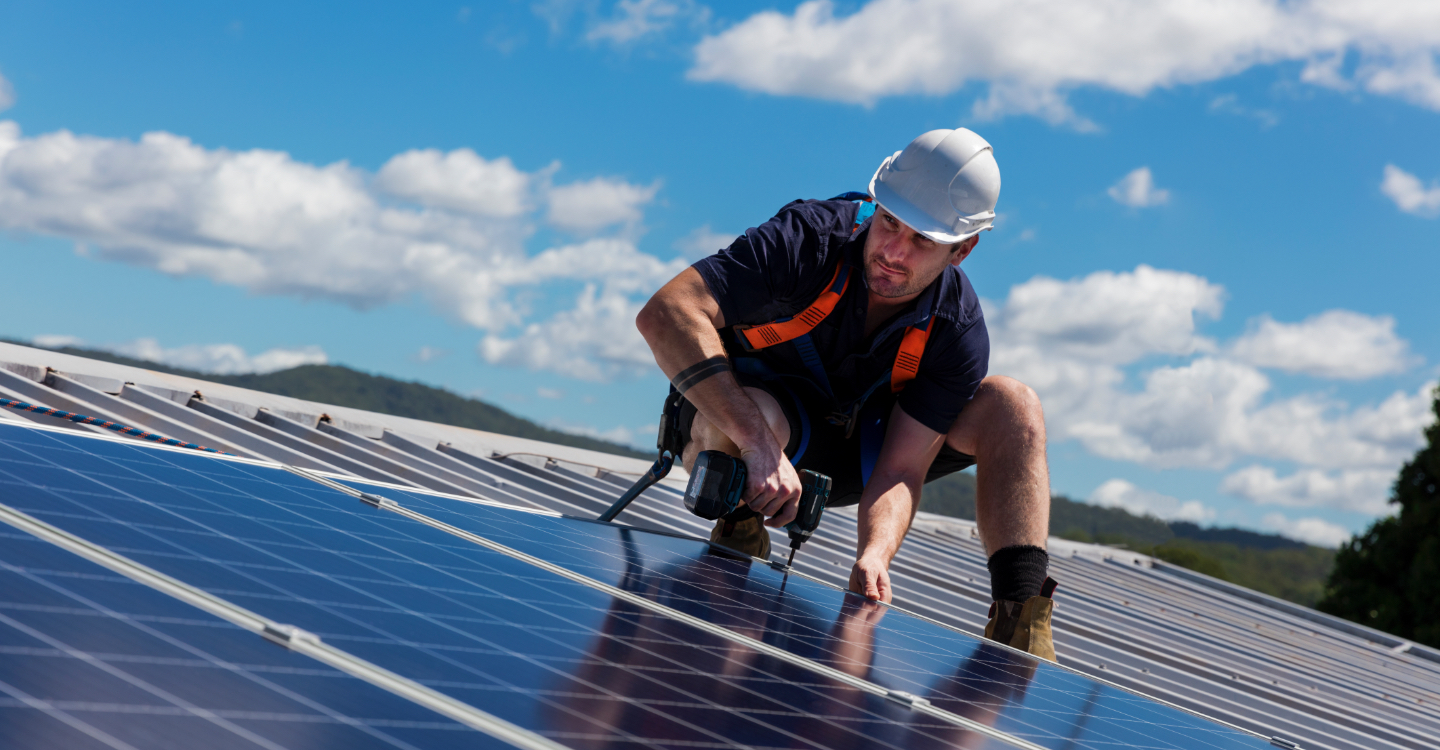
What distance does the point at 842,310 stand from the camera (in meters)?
5.28

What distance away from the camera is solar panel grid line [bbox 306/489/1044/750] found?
105 inches

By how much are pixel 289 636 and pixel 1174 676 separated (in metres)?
5.27

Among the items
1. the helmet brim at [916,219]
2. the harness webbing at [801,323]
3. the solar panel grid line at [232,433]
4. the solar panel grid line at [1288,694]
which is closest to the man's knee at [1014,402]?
the helmet brim at [916,219]

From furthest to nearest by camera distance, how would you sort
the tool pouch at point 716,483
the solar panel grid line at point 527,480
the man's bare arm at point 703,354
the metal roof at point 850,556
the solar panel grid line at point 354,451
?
the solar panel grid line at point 527,480 < the solar panel grid line at point 354,451 < the metal roof at point 850,556 < the man's bare arm at point 703,354 < the tool pouch at point 716,483

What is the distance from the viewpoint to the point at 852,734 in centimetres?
219

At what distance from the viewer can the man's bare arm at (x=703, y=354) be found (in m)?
4.64

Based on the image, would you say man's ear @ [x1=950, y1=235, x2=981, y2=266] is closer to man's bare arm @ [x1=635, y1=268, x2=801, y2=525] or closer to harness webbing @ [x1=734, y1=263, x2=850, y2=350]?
harness webbing @ [x1=734, y1=263, x2=850, y2=350]

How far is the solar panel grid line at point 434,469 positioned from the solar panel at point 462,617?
127 inches

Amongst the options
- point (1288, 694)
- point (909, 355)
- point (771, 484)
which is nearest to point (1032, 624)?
point (909, 355)

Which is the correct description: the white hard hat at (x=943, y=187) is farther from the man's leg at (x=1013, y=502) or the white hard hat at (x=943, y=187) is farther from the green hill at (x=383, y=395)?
the green hill at (x=383, y=395)

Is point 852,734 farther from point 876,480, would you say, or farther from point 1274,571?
point 1274,571

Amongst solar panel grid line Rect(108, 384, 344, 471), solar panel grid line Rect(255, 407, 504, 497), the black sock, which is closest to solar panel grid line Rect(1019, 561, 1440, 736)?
the black sock

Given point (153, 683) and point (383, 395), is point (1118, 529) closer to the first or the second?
point (153, 683)

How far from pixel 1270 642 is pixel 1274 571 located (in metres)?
39.7
